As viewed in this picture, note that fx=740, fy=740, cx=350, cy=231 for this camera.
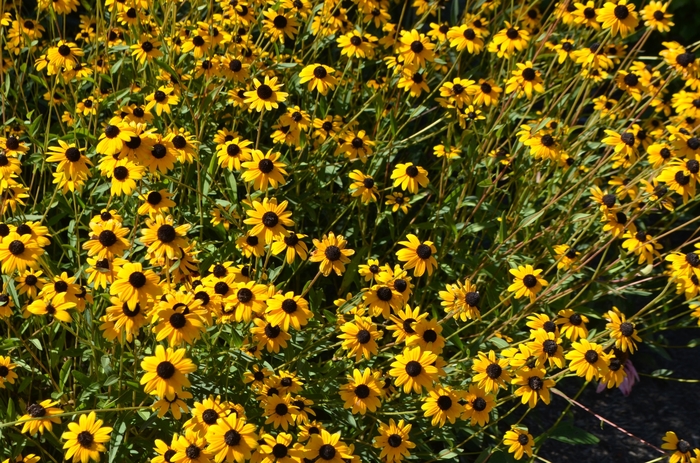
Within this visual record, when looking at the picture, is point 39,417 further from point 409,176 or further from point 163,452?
point 409,176

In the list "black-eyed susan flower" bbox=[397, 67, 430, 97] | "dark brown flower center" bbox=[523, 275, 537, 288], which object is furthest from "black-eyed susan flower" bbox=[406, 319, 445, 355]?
"black-eyed susan flower" bbox=[397, 67, 430, 97]

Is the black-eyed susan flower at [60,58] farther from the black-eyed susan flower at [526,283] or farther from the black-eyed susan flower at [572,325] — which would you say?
the black-eyed susan flower at [572,325]

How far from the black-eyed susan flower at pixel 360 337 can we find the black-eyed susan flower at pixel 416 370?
0.32 feet

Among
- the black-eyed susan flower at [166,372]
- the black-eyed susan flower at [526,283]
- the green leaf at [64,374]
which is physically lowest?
Result: the green leaf at [64,374]

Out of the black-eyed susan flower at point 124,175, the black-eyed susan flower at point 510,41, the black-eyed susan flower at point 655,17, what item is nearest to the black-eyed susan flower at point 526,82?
the black-eyed susan flower at point 510,41

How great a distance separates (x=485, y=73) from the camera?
4.93m

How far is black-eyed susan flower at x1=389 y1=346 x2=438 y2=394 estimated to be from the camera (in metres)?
2.32

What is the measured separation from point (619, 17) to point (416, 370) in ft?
6.35

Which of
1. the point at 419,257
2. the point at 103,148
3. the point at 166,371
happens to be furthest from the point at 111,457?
the point at 419,257

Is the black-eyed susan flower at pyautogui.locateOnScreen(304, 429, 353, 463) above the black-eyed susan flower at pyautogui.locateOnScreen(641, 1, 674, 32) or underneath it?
underneath

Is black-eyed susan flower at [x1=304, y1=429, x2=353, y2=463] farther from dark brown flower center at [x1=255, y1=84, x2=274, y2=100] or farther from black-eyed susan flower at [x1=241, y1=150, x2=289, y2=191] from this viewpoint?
dark brown flower center at [x1=255, y1=84, x2=274, y2=100]

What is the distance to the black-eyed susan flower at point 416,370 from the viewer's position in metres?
2.32

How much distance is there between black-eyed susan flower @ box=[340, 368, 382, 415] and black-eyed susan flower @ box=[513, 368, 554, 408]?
0.46 m

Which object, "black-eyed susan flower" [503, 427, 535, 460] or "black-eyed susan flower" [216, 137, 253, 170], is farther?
"black-eyed susan flower" [216, 137, 253, 170]
